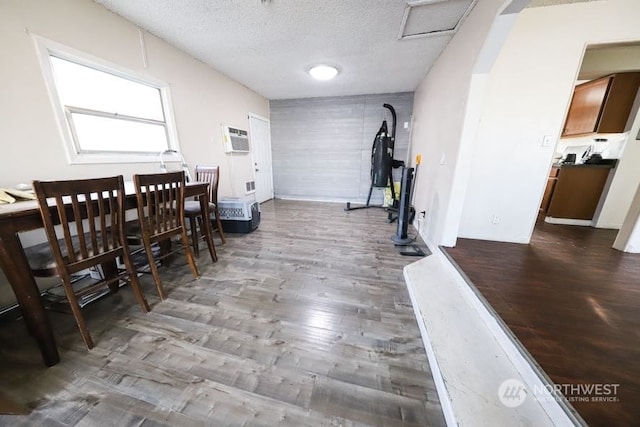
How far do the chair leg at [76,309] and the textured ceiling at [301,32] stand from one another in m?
2.43

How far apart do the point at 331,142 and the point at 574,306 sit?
4.55m

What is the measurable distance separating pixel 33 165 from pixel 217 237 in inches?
67.6

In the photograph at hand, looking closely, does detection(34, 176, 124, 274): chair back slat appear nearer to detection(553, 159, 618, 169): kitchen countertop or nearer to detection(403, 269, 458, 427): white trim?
detection(403, 269, 458, 427): white trim

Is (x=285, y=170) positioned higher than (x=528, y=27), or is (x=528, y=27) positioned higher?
(x=528, y=27)

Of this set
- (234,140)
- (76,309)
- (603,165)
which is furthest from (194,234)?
(603,165)

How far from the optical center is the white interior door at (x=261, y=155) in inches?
182

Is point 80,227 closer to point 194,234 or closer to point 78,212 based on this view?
point 78,212

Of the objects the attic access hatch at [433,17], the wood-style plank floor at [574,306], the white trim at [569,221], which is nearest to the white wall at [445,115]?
the attic access hatch at [433,17]

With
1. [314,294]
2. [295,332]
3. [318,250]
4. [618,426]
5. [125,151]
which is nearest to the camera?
[618,426]

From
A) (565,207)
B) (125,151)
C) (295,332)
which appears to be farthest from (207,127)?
(565,207)

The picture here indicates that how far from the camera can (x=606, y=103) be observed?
2863 millimetres

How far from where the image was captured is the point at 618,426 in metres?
0.75

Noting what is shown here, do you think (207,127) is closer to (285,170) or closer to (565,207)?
(285,170)

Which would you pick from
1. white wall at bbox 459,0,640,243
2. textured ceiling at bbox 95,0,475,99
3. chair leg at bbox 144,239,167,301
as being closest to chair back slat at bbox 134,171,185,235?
chair leg at bbox 144,239,167,301
